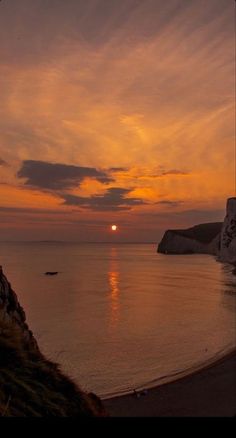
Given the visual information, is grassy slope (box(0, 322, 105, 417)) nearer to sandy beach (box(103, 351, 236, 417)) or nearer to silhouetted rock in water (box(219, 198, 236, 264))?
sandy beach (box(103, 351, 236, 417))

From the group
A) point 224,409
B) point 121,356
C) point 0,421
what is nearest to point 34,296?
point 121,356

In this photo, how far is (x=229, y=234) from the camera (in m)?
120

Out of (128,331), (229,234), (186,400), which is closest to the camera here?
(186,400)

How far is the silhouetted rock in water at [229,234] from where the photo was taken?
11512cm

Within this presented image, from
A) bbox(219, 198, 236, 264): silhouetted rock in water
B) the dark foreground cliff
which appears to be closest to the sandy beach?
the dark foreground cliff

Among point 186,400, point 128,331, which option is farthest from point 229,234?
point 186,400

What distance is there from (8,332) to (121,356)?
17.3 metres

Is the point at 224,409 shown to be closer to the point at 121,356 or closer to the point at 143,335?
the point at 121,356

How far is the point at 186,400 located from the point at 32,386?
10.9 metres

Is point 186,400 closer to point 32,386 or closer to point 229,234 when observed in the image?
point 32,386

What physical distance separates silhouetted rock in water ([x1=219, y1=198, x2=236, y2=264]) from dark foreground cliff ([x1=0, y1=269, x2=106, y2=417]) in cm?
11196

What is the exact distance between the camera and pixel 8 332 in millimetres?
6508

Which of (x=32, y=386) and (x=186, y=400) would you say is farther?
(x=186, y=400)

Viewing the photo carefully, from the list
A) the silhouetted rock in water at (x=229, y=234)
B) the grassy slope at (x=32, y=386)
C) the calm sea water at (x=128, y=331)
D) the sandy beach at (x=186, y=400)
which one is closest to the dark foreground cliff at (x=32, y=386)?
the grassy slope at (x=32, y=386)
